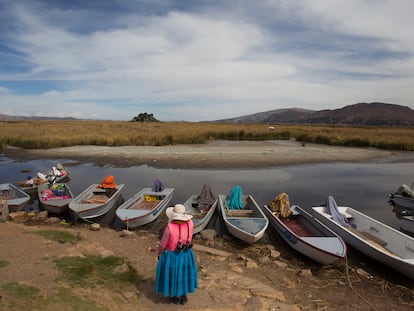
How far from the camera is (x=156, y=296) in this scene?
6.38 meters

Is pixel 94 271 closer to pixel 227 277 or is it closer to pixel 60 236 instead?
pixel 227 277

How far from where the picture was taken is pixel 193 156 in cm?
3066

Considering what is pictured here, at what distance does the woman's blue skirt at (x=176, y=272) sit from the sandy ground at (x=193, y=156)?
20.3m

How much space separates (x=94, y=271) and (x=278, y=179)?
16786 millimetres

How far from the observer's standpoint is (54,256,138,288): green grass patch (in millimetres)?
6641

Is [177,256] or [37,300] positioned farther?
[177,256]

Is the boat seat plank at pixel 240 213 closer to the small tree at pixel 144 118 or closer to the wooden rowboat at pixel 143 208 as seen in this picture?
the wooden rowboat at pixel 143 208

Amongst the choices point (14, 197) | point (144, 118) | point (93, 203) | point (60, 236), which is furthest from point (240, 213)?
point (144, 118)

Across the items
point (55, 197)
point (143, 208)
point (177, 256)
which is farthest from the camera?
point (55, 197)

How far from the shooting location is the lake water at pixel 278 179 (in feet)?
57.3

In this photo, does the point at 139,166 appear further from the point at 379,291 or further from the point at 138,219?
the point at 379,291

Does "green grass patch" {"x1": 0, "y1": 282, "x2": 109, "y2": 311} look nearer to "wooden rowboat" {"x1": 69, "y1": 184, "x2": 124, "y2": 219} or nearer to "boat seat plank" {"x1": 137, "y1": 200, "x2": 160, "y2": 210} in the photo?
"wooden rowboat" {"x1": 69, "y1": 184, "x2": 124, "y2": 219}

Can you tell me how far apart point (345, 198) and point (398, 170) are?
1225cm

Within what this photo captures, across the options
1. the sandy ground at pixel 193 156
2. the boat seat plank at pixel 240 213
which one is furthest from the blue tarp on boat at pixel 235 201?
the sandy ground at pixel 193 156
